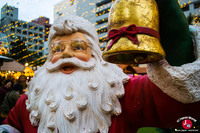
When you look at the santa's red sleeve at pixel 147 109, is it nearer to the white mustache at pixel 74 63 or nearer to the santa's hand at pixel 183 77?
the santa's hand at pixel 183 77

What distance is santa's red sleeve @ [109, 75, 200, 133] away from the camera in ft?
3.78

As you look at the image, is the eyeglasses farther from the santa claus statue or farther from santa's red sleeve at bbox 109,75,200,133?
santa's red sleeve at bbox 109,75,200,133

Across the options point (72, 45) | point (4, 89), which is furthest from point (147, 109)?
point (4, 89)

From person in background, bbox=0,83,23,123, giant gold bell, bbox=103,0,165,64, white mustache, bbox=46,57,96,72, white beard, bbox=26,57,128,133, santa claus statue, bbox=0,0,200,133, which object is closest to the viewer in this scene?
giant gold bell, bbox=103,0,165,64

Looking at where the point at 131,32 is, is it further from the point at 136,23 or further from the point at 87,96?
the point at 87,96

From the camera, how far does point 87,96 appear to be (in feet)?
5.06

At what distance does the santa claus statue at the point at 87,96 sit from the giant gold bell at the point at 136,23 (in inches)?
10.3

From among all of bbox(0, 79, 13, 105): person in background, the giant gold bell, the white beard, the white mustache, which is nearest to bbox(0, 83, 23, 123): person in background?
bbox(0, 79, 13, 105): person in background

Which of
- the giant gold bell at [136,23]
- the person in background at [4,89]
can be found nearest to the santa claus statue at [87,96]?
the giant gold bell at [136,23]

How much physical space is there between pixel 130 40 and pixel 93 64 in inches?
37.3

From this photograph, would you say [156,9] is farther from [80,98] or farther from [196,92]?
[80,98]

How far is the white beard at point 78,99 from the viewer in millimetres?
1460

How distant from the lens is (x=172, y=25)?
996 mm

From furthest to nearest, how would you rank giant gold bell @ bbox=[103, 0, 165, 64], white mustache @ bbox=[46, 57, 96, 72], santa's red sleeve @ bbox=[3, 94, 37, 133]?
santa's red sleeve @ bbox=[3, 94, 37, 133] → white mustache @ bbox=[46, 57, 96, 72] → giant gold bell @ bbox=[103, 0, 165, 64]
